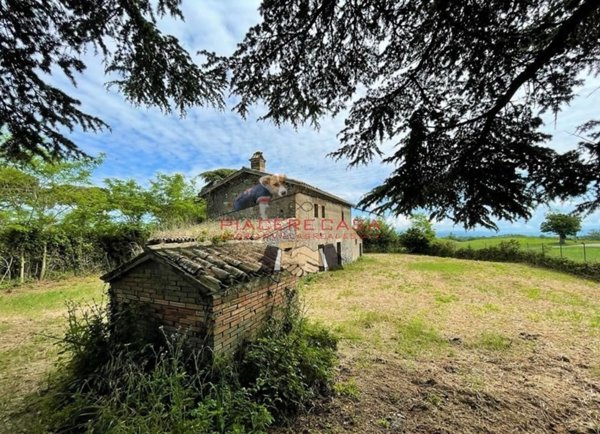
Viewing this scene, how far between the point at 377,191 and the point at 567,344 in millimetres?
7015

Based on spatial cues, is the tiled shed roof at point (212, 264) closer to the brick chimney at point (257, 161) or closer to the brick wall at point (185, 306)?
the brick wall at point (185, 306)

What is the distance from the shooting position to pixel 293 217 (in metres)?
14.2

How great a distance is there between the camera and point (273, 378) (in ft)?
11.4

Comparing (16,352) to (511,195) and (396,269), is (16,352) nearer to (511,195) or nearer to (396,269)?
(511,195)

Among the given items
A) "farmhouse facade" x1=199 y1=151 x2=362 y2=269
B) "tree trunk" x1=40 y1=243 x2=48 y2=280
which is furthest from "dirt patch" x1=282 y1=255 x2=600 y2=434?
"tree trunk" x1=40 y1=243 x2=48 y2=280

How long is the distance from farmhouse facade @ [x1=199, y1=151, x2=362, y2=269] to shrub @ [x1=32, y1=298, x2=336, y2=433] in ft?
24.5

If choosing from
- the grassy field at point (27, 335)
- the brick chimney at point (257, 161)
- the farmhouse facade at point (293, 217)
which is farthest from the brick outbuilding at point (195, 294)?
the brick chimney at point (257, 161)

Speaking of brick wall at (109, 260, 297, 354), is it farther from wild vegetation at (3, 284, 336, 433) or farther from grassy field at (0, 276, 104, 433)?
grassy field at (0, 276, 104, 433)

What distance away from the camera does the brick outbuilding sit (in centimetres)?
348

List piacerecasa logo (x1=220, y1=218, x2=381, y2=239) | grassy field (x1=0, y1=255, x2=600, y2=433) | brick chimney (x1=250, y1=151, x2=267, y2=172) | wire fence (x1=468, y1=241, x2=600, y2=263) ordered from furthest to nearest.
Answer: brick chimney (x1=250, y1=151, x2=267, y2=172), wire fence (x1=468, y1=241, x2=600, y2=263), piacerecasa logo (x1=220, y1=218, x2=381, y2=239), grassy field (x1=0, y1=255, x2=600, y2=433)

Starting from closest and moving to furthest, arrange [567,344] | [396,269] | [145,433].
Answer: [145,433] → [567,344] → [396,269]

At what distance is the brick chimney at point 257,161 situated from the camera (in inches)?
722

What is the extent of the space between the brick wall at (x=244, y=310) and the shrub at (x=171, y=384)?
241 millimetres

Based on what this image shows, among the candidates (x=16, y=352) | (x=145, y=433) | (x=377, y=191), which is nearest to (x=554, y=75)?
(x=377, y=191)
